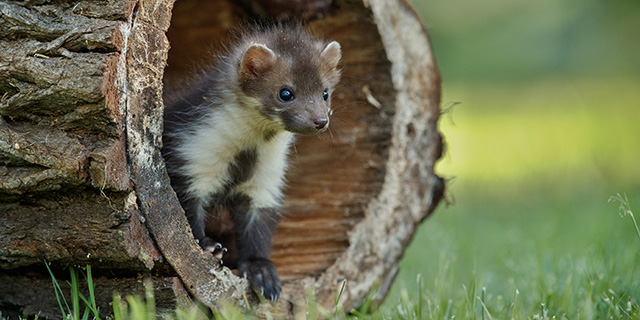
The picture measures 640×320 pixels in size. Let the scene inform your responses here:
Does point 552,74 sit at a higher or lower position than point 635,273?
lower

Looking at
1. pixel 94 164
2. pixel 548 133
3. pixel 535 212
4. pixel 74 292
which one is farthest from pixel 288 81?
pixel 548 133

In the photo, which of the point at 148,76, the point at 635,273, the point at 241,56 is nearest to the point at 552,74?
the point at 635,273

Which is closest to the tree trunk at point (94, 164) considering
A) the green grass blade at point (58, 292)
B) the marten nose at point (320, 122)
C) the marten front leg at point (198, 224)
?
the green grass blade at point (58, 292)

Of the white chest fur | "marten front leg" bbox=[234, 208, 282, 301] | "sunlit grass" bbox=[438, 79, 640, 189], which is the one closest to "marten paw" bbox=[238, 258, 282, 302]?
"marten front leg" bbox=[234, 208, 282, 301]

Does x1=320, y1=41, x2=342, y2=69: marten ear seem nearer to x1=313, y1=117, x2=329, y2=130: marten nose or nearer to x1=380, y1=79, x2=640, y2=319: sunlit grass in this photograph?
x1=313, y1=117, x2=329, y2=130: marten nose

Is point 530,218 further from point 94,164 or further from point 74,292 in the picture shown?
point 94,164

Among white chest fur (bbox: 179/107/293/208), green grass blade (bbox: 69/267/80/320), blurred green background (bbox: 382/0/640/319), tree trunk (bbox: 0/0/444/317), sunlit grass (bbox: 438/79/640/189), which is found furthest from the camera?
→ sunlit grass (bbox: 438/79/640/189)

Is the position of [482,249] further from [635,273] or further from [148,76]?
[148,76]
